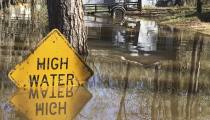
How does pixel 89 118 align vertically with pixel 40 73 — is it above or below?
below

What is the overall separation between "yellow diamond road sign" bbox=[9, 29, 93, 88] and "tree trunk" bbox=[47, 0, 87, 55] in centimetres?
679

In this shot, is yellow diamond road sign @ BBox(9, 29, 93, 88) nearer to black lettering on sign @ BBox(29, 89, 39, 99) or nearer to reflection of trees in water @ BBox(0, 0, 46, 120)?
reflection of trees in water @ BBox(0, 0, 46, 120)

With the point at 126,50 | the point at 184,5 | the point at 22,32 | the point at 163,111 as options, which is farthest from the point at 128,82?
the point at 184,5

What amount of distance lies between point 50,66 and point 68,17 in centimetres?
733

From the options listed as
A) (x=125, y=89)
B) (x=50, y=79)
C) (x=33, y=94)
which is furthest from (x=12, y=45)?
(x=50, y=79)

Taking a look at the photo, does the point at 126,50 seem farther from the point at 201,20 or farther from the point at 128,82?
the point at 201,20

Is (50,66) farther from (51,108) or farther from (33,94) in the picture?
(33,94)

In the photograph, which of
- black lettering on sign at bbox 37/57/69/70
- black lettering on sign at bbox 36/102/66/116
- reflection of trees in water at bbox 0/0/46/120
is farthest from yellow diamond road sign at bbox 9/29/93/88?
reflection of trees in water at bbox 0/0/46/120

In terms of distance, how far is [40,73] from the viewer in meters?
7.98

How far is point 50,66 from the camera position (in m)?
7.99

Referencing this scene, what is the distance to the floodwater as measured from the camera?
30.6 feet

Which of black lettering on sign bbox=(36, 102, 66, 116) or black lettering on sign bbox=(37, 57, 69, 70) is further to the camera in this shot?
black lettering on sign bbox=(36, 102, 66, 116)

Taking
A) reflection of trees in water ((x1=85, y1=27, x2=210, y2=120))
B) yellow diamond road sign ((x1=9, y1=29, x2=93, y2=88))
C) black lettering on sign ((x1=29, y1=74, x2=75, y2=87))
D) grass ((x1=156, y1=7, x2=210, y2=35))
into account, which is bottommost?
grass ((x1=156, y1=7, x2=210, y2=35))

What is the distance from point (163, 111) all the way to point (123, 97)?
143cm
